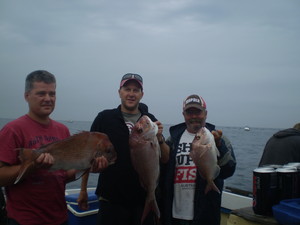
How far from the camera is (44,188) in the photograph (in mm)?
2887

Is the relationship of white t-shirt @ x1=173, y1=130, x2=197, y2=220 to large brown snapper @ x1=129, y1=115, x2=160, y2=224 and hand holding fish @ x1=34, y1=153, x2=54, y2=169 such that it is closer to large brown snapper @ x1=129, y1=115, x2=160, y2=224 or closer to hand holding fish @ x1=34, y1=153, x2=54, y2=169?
large brown snapper @ x1=129, y1=115, x2=160, y2=224

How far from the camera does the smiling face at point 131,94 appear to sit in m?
3.66

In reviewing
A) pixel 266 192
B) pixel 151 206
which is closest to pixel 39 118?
pixel 151 206

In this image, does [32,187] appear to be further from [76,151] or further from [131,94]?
[131,94]

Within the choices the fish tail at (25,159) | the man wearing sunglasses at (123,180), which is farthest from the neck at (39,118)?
the man wearing sunglasses at (123,180)

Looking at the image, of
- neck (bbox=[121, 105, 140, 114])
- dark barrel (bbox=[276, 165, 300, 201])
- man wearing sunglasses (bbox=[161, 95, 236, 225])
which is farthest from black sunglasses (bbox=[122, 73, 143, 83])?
dark barrel (bbox=[276, 165, 300, 201])

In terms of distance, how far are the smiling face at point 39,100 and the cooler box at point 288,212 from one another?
8.43ft

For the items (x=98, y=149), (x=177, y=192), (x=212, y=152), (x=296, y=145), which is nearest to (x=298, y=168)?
(x=212, y=152)

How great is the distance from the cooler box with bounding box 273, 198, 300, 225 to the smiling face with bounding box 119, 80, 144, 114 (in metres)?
2.07

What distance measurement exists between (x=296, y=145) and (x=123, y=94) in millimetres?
2639

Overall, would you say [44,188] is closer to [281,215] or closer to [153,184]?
[153,184]

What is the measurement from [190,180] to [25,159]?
2043mm

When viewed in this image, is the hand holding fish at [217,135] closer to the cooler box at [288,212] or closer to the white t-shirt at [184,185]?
the white t-shirt at [184,185]

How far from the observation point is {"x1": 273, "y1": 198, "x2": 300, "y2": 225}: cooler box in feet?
7.93
